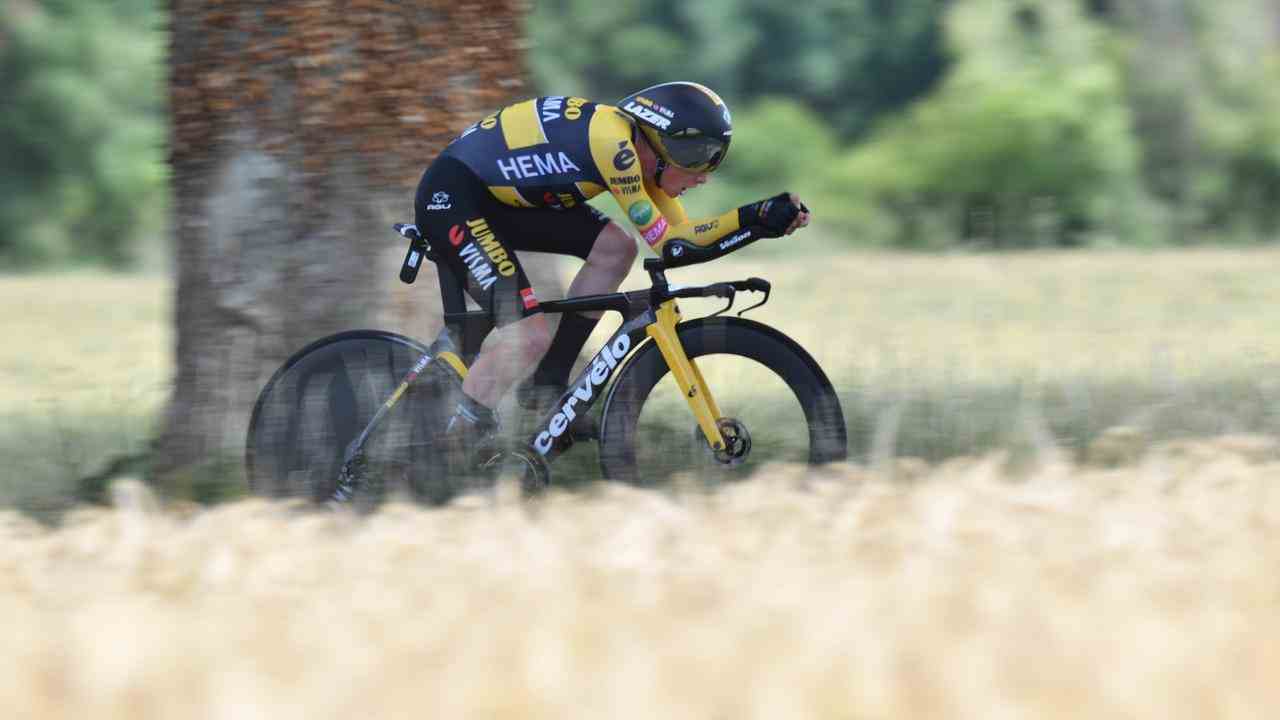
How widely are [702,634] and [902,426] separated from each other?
366 centimetres

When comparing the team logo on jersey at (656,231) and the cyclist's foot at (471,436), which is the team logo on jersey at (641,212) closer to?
the team logo on jersey at (656,231)

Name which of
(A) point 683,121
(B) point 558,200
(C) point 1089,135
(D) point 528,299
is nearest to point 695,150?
(A) point 683,121

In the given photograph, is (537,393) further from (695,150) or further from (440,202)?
(695,150)

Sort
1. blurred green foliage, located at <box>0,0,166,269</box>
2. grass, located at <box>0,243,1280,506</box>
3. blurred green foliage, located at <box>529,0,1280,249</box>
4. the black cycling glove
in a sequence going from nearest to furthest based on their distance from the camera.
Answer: the black cycling glove
grass, located at <box>0,243,1280,506</box>
blurred green foliage, located at <box>529,0,1280,249</box>
blurred green foliage, located at <box>0,0,166,269</box>

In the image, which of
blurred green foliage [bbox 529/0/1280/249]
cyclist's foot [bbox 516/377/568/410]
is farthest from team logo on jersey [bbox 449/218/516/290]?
blurred green foliage [bbox 529/0/1280/249]

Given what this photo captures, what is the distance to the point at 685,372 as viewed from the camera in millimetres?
6328

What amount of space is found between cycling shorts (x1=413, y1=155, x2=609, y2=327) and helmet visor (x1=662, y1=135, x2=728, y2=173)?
1.29 feet

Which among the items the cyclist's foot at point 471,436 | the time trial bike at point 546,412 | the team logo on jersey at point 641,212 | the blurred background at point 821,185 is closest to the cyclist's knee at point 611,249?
the time trial bike at point 546,412

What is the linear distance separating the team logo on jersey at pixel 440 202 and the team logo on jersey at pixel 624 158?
0.66 metres

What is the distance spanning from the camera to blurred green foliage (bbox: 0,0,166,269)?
118 ft

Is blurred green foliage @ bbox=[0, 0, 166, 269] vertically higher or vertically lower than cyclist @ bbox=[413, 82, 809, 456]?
higher

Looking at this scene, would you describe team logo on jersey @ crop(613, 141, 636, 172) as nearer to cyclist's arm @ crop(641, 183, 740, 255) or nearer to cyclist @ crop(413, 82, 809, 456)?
cyclist @ crop(413, 82, 809, 456)

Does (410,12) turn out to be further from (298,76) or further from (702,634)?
(702,634)

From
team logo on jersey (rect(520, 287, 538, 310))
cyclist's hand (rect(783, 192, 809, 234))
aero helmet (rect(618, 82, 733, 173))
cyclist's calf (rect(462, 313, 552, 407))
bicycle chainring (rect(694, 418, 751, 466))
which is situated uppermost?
aero helmet (rect(618, 82, 733, 173))
